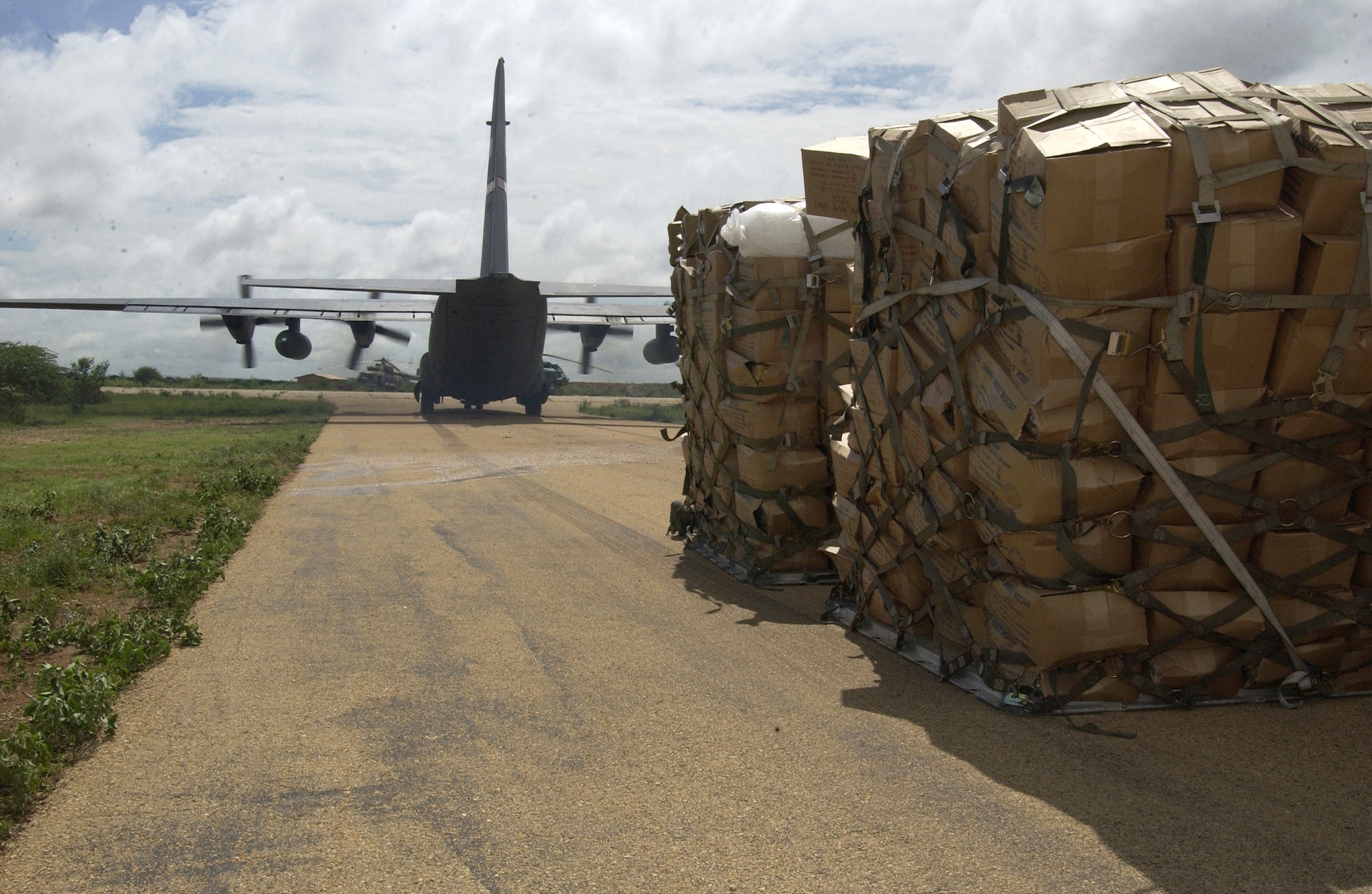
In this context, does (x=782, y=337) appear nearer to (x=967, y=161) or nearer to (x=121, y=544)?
(x=967, y=161)

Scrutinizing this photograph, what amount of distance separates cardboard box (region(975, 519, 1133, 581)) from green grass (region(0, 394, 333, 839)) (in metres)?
4.06

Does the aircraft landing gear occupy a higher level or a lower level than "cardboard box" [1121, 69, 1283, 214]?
lower

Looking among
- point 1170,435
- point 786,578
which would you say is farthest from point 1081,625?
point 786,578

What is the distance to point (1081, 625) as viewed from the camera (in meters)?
4.48

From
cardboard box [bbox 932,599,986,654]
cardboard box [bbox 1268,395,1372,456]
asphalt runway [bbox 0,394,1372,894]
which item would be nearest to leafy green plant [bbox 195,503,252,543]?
asphalt runway [bbox 0,394,1372,894]

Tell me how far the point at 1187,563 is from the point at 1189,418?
2.17ft

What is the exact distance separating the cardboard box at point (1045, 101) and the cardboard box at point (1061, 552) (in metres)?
1.74

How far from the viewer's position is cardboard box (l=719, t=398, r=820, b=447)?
25.8 feet

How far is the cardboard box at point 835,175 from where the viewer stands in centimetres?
643

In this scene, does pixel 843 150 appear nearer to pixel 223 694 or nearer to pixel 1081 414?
pixel 1081 414

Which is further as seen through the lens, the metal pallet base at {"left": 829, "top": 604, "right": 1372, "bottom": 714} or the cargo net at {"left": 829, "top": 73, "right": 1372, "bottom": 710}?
the metal pallet base at {"left": 829, "top": 604, "right": 1372, "bottom": 714}

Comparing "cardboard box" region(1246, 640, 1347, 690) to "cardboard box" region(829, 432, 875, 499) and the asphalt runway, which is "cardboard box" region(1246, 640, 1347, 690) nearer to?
the asphalt runway

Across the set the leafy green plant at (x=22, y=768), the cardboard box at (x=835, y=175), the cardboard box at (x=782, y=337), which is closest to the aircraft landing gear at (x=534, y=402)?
the cardboard box at (x=782, y=337)

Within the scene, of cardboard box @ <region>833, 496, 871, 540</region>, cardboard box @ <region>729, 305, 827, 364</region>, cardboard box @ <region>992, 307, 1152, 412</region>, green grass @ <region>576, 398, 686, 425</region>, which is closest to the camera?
cardboard box @ <region>992, 307, 1152, 412</region>
